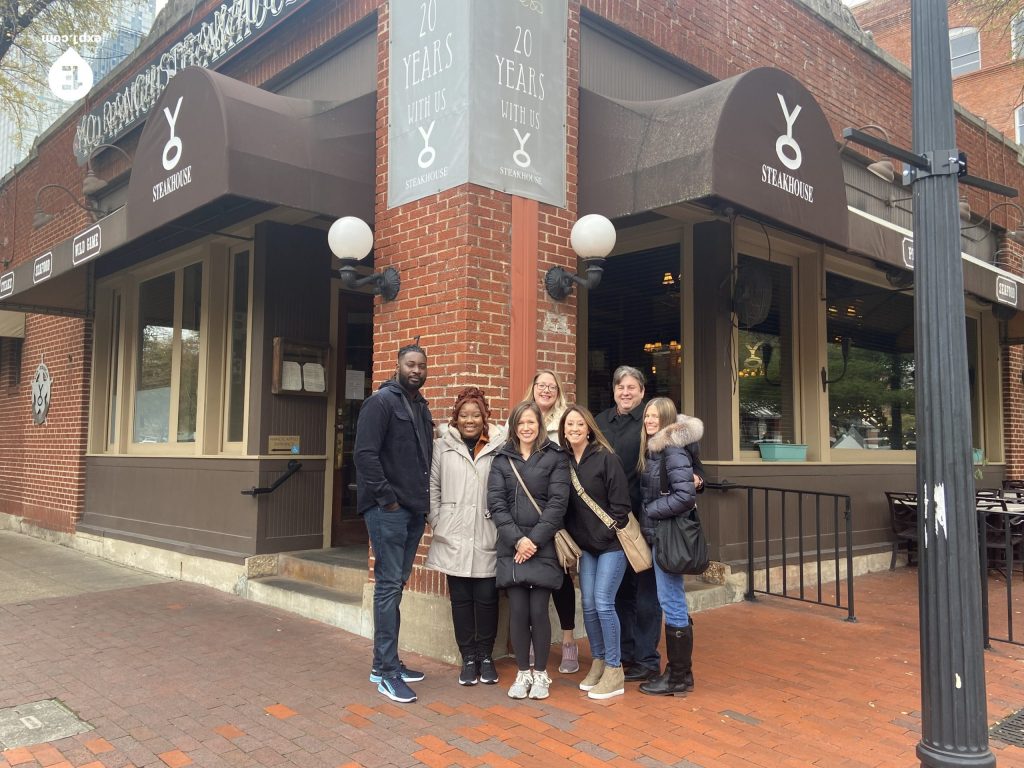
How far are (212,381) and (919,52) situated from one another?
6911mm

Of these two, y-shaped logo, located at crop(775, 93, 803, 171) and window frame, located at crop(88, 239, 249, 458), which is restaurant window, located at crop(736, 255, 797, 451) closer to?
y-shaped logo, located at crop(775, 93, 803, 171)

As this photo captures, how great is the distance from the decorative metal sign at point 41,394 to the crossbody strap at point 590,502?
944cm

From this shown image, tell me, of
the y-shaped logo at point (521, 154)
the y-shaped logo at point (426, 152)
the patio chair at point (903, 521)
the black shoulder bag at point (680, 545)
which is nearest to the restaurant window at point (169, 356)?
the y-shaped logo at point (426, 152)

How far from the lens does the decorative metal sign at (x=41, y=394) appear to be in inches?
441

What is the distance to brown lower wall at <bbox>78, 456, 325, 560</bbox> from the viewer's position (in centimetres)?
722

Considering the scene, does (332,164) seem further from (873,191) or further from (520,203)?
(873,191)

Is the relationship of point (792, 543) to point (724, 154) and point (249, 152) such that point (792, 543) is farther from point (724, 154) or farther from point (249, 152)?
point (249, 152)

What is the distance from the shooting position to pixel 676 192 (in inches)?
206

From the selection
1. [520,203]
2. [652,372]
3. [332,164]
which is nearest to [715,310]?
[652,372]

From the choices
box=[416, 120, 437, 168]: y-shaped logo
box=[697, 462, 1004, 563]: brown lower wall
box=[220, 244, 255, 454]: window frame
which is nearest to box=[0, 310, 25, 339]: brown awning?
box=[220, 244, 255, 454]: window frame

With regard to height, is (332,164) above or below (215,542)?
above

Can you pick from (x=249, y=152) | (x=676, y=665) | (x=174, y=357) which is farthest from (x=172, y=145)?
(x=676, y=665)

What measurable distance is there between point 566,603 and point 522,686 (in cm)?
68

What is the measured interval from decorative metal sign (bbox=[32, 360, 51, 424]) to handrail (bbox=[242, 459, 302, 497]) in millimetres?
5667
